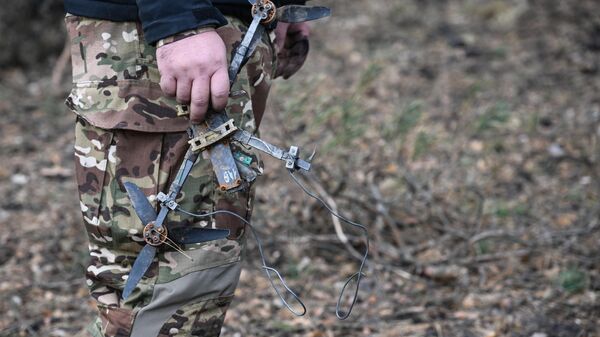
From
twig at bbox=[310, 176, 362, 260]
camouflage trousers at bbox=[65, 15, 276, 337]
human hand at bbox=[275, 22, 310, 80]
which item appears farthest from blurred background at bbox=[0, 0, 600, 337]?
camouflage trousers at bbox=[65, 15, 276, 337]

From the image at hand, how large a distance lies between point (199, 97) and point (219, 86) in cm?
5

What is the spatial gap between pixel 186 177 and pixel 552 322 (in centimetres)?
182

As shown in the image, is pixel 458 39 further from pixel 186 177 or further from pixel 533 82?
pixel 186 177

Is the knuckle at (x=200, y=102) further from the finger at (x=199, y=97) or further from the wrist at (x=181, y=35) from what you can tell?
the wrist at (x=181, y=35)

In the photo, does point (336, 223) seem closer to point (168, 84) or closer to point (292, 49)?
point (292, 49)

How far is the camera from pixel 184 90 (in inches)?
66.9

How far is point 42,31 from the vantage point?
6.64 meters

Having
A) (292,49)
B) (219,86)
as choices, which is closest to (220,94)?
(219,86)

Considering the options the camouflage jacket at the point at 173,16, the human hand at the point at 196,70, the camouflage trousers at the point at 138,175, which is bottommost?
the camouflage trousers at the point at 138,175

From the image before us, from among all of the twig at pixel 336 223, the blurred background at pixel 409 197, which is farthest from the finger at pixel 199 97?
the twig at pixel 336 223

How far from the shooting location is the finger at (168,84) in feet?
5.59

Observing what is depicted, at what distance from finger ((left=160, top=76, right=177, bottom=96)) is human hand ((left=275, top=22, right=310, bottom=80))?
66cm

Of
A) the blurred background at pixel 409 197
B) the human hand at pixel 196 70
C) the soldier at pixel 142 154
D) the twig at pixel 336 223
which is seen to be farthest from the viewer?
the twig at pixel 336 223

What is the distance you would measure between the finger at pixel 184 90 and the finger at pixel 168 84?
2 centimetres
